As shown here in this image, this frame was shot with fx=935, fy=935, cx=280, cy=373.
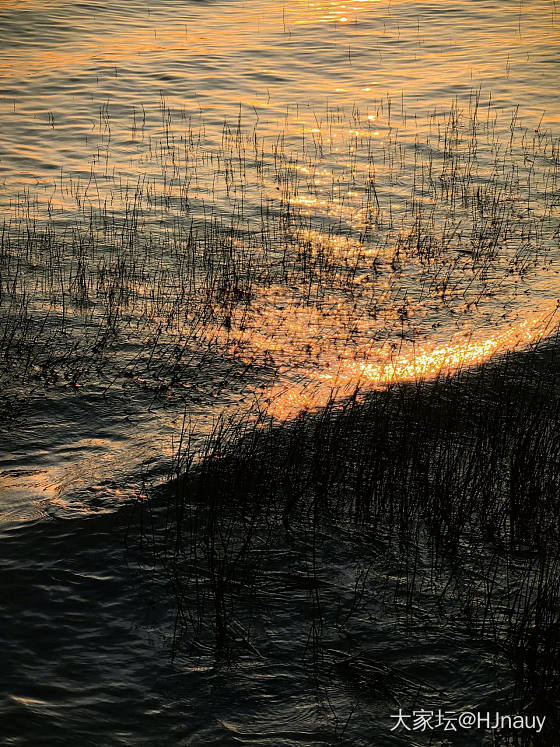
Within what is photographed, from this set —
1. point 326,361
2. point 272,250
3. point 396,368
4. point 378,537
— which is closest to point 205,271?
point 272,250

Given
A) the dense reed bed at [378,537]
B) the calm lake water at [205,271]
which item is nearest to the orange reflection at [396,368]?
the calm lake water at [205,271]

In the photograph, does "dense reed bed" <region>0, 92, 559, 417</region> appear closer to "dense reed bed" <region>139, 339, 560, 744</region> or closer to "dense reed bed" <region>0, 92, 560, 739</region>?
"dense reed bed" <region>0, 92, 560, 739</region>

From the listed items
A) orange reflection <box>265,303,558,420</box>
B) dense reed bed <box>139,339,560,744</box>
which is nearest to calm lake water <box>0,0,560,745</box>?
orange reflection <box>265,303,558,420</box>

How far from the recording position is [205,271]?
1480 centimetres

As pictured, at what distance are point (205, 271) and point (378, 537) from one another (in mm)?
7334

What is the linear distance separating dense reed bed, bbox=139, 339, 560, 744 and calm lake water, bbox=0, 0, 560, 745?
0.98ft

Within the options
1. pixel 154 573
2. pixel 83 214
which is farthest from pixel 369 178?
pixel 154 573

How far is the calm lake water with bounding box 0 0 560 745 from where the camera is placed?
711 centimetres

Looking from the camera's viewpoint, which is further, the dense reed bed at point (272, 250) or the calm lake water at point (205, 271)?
the dense reed bed at point (272, 250)

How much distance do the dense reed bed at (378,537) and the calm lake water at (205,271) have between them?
0.30m

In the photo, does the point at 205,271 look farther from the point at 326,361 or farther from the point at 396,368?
the point at 396,368

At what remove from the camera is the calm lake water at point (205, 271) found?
711 centimetres

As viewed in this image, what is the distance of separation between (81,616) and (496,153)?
51.6 feet

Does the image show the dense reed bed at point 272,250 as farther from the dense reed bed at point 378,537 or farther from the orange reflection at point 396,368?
the dense reed bed at point 378,537
